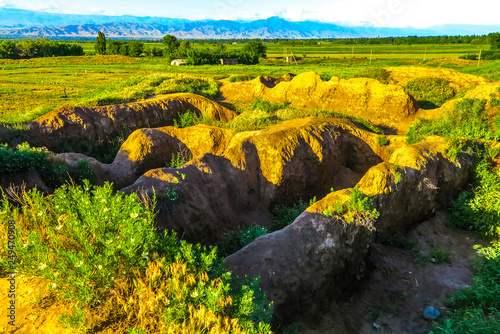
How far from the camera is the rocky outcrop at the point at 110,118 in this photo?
51.6ft

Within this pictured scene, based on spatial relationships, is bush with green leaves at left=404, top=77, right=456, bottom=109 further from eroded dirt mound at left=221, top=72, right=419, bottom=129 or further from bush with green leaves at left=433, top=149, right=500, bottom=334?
bush with green leaves at left=433, top=149, right=500, bottom=334

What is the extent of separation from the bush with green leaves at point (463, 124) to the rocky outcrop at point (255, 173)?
270 centimetres

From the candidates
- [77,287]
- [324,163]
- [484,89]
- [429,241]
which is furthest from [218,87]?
[77,287]

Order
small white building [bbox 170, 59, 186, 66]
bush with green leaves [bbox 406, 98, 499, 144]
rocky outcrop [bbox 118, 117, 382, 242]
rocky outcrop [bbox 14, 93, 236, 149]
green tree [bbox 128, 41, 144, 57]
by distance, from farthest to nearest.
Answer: green tree [bbox 128, 41, 144, 57] → small white building [bbox 170, 59, 186, 66] → rocky outcrop [bbox 14, 93, 236, 149] → bush with green leaves [bbox 406, 98, 499, 144] → rocky outcrop [bbox 118, 117, 382, 242]

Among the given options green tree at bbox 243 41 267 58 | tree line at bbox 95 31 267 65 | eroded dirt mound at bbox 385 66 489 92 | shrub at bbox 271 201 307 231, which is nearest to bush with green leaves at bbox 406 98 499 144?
shrub at bbox 271 201 307 231

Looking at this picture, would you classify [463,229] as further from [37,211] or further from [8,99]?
[8,99]

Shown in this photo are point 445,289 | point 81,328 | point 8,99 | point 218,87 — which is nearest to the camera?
point 81,328

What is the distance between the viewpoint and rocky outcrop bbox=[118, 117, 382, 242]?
33.4ft

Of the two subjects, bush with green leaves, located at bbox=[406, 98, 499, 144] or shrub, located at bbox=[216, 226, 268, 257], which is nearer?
shrub, located at bbox=[216, 226, 268, 257]

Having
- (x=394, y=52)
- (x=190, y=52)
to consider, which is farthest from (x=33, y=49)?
→ (x=394, y=52)

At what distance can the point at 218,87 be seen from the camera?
2972 centimetres

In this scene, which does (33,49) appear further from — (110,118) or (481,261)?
(481,261)

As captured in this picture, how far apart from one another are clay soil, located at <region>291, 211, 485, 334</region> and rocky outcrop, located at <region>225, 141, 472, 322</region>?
0.44m

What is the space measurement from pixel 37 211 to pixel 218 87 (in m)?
26.0
